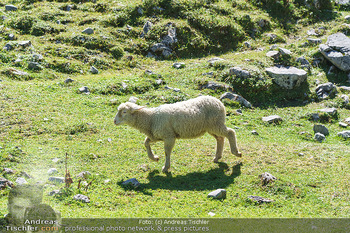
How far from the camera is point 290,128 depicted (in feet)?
48.6

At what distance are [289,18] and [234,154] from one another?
19089 mm

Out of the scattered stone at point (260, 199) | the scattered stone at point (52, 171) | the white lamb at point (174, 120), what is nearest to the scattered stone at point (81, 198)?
the scattered stone at point (52, 171)

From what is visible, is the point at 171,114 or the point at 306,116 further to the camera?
the point at 306,116

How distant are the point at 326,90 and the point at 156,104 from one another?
8.62 m

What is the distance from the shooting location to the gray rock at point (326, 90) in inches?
691

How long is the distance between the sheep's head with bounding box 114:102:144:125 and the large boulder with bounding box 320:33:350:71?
13.3 m

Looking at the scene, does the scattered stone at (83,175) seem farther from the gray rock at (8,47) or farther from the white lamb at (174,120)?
the gray rock at (8,47)

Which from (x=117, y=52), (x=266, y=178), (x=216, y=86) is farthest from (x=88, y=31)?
(x=266, y=178)

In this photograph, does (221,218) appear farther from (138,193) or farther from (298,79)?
(298,79)

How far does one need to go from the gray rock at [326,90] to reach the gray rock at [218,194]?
10.8 metres

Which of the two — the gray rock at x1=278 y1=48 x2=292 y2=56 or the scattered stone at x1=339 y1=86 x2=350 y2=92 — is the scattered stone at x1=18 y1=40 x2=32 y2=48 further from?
the scattered stone at x1=339 y1=86 x2=350 y2=92

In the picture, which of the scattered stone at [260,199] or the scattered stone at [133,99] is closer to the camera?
the scattered stone at [260,199]

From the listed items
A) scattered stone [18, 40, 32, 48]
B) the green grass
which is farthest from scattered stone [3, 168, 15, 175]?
scattered stone [18, 40, 32, 48]

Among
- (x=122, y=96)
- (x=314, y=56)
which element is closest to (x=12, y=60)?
(x=122, y=96)
